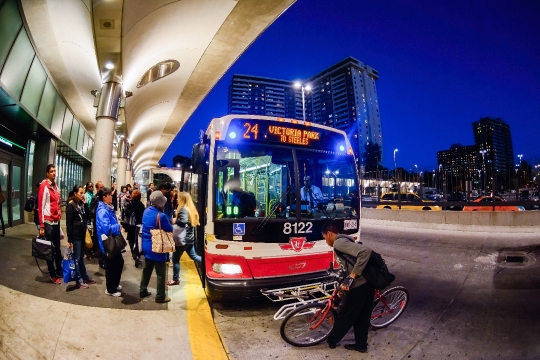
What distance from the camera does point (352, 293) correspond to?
11.3ft

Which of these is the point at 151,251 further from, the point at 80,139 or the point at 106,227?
the point at 80,139

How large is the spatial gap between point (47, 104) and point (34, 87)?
1.57 metres

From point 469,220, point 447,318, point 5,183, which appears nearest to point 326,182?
point 447,318

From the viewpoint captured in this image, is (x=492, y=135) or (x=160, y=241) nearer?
(x=160, y=241)

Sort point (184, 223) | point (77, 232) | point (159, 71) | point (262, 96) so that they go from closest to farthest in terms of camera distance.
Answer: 1. point (77, 232)
2. point (184, 223)
3. point (159, 71)
4. point (262, 96)

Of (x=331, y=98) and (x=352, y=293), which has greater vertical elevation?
(x=331, y=98)

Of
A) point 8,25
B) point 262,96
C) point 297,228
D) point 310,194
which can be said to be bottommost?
point 297,228

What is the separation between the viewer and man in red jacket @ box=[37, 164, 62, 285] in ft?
15.6

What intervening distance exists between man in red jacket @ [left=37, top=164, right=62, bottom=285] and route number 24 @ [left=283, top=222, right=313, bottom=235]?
3635 mm

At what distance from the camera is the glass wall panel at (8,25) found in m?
6.67

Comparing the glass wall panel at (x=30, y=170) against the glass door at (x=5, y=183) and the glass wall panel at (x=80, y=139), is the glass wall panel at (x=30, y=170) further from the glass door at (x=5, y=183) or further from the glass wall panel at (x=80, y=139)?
the glass wall panel at (x=80, y=139)

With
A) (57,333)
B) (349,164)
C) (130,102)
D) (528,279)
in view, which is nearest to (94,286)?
(57,333)

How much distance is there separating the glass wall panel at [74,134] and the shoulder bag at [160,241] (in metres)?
13.3

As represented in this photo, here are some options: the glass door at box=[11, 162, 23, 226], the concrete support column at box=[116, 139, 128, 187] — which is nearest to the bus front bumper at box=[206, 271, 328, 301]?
the glass door at box=[11, 162, 23, 226]
